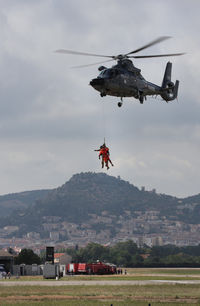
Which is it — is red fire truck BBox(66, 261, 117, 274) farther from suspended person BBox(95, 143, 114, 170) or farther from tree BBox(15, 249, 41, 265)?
suspended person BBox(95, 143, 114, 170)

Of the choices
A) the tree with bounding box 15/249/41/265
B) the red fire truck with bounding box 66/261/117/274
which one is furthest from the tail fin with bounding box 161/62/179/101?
the tree with bounding box 15/249/41/265

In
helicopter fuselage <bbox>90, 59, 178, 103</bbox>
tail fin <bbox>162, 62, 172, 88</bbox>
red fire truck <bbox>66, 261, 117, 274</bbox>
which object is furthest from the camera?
red fire truck <bbox>66, 261, 117, 274</bbox>

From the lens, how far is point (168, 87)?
6794cm

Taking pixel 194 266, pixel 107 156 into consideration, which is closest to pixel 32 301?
pixel 107 156

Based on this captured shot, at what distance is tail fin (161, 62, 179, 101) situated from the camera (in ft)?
A: 222

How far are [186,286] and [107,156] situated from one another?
80.4 feet

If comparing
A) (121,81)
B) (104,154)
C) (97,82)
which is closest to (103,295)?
(104,154)

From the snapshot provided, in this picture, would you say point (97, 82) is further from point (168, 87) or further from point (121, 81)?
point (168, 87)

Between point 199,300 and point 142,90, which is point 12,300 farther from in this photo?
point 142,90

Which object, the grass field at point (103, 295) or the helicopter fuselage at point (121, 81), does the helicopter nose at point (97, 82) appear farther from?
the grass field at point (103, 295)

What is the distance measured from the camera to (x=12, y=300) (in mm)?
55781

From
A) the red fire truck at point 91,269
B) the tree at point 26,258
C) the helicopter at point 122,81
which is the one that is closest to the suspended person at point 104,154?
the helicopter at point 122,81

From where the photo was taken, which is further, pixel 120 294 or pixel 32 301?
pixel 120 294

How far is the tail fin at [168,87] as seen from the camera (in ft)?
222
